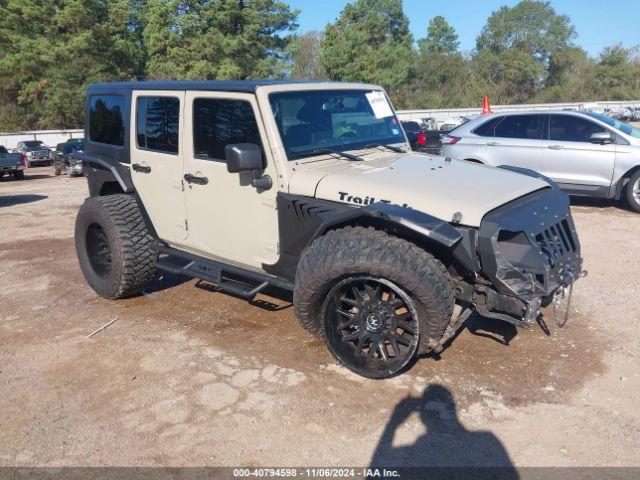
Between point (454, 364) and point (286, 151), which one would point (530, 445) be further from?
point (286, 151)

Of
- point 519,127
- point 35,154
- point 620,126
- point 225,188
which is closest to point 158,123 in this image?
point 225,188

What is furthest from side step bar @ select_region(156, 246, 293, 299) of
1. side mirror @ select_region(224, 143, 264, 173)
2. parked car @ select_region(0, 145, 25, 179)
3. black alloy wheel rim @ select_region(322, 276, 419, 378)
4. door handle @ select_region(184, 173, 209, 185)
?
parked car @ select_region(0, 145, 25, 179)

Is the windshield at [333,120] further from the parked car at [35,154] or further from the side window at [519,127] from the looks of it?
the parked car at [35,154]

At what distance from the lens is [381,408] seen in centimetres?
358

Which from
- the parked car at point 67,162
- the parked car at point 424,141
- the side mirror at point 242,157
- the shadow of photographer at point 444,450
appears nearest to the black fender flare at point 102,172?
the side mirror at point 242,157

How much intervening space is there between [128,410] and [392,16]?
74366mm

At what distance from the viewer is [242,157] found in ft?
13.0

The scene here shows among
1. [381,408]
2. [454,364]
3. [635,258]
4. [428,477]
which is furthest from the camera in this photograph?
[635,258]

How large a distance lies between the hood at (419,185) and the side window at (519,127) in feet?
17.8

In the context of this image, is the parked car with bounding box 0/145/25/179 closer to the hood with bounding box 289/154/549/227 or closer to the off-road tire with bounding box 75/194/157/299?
the off-road tire with bounding box 75/194/157/299

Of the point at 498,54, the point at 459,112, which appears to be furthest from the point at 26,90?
the point at 498,54

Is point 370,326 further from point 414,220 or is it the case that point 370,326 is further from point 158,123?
point 158,123

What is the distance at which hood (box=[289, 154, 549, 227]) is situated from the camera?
361cm

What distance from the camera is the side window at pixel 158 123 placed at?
4.88 m
